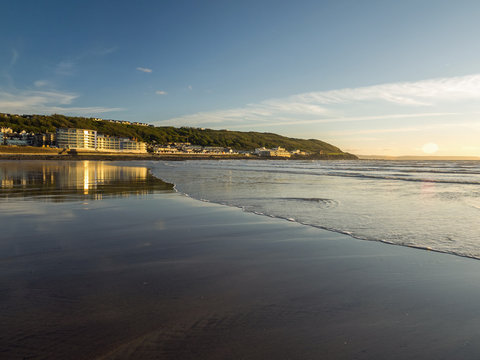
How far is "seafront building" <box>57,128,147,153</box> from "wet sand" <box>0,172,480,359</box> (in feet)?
462

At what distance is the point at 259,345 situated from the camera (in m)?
2.65

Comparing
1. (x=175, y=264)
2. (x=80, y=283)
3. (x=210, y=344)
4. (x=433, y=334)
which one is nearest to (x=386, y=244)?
(x=433, y=334)

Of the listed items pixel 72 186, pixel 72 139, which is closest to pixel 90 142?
pixel 72 139

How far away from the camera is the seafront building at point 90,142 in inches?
5094

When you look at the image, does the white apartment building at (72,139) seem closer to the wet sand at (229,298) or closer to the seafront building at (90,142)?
the seafront building at (90,142)

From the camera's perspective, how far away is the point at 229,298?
3578mm

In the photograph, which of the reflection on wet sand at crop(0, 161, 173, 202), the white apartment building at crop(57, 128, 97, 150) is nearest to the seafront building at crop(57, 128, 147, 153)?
the white apartment building at crop(57, 128, 97, 150)

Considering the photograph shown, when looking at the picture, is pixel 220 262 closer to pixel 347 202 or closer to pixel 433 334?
pixel 433 334

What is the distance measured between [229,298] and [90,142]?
6001 inches

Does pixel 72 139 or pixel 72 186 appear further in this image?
pixel 72 139

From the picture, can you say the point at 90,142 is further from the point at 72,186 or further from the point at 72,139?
the point at 72,186

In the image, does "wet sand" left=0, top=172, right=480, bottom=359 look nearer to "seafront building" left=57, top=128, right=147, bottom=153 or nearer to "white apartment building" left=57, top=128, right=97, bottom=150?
"white apartment building" left=57, top=128, right=97, bottom=150

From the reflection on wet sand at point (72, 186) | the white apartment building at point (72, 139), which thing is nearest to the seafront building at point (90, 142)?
the white apartment building at point (72, 139)

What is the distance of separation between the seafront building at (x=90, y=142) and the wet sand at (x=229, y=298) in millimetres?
140881
